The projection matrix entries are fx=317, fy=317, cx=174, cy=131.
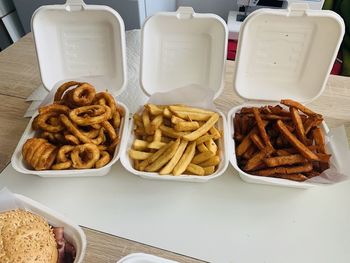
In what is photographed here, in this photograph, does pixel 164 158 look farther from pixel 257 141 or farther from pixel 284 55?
pixel 284 55

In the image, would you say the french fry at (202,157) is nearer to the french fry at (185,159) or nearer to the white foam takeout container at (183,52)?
the french fry at (185,159)

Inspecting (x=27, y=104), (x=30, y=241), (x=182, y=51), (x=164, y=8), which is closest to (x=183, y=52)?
(x=182, y=51)

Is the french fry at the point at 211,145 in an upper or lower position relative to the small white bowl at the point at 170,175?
upper

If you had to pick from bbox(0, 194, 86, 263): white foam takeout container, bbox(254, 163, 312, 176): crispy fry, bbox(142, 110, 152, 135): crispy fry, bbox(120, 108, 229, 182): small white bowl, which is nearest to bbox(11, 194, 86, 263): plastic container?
bbox(0, 194, 86, 263): white foam takeout container

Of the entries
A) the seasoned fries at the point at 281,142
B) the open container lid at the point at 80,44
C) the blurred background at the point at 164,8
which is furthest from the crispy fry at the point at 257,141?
the blurred background at the point at 164,8

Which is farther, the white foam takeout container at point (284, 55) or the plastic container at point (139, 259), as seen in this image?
the white foam takeout container at point (284, 55)

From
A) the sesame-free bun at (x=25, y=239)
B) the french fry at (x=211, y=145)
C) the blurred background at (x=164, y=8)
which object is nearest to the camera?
the sesame-free bun at (x=25, y=239)

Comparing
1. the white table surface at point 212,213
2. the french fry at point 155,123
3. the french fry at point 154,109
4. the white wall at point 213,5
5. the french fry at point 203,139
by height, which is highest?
the french fry at point 154,109
